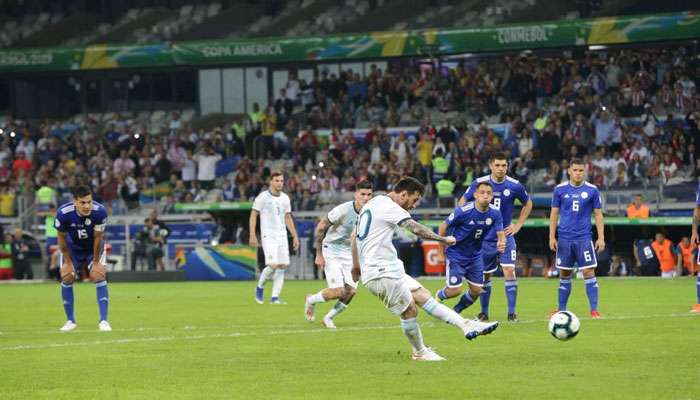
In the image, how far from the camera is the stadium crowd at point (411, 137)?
39.1 m

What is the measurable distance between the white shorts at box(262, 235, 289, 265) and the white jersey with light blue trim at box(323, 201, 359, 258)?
5.56 metres

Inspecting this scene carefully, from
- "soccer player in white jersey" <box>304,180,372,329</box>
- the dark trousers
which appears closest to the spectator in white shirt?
the dark trousers

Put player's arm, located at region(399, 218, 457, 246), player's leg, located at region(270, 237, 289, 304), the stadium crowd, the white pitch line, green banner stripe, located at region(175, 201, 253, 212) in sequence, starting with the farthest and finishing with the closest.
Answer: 1. green banner stripe, located at region(175, 201, 253, 212)
2. the stadium crowd
3. player's leg, located at region(270, 237, 289, 304)
4. the white pitch line
5. player's arm, located at region(399, 218, 457, 246)

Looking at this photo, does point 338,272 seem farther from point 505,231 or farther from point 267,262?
point 267,262

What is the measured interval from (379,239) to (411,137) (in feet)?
100

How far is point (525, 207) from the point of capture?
1934 centimetres

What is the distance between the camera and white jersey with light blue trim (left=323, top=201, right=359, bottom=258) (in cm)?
1873

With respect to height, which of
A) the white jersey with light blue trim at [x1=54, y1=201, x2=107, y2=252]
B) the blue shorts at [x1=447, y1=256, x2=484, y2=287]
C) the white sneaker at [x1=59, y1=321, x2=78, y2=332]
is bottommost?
the white sneaker at [x1=59, y1=321, x2=78, y2=332]

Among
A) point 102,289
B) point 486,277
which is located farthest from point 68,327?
point 486,277

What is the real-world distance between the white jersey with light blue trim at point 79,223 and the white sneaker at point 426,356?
633 cm

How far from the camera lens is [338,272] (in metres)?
19.0

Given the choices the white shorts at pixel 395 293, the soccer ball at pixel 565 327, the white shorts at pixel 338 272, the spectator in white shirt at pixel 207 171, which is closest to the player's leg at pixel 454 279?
the white shorts at pixel 338 272

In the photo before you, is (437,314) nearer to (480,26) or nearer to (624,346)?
(624,346)

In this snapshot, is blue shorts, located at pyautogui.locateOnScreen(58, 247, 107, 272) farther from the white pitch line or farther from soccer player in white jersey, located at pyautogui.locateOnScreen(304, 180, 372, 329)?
soccer player in white jersey, located at pyautogui.locateOnScreen(304, 180, 372, 329)
